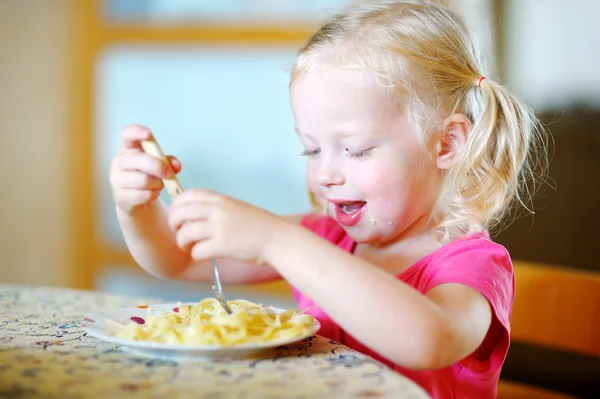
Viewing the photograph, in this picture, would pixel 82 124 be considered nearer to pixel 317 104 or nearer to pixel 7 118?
pixel 7 118

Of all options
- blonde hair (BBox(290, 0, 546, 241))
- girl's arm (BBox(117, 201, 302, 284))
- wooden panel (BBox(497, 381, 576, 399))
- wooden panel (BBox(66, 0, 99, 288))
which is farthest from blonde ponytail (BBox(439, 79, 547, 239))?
wooden panel (BBox(66, 0, 99, 288))

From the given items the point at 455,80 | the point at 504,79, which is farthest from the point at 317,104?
the point at 504,79

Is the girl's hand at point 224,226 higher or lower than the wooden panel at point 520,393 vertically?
higher

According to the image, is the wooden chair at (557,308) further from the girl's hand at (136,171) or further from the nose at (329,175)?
the girl's hand at (136,171)

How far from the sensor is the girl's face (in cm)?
105

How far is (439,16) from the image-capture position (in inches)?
45.3

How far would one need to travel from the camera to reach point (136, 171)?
0.96m

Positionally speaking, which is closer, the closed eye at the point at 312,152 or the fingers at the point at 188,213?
the fingers at the point at 188,213

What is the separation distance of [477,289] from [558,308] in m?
0.48

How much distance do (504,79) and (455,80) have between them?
8.27 feet

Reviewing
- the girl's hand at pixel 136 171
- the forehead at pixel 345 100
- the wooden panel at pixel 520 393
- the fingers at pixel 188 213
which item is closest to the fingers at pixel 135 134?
the girl's hand at pixel 136 171

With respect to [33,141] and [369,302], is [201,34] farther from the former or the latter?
[369,302]

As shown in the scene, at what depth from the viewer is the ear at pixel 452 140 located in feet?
3.70

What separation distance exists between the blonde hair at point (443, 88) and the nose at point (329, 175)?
128mm
